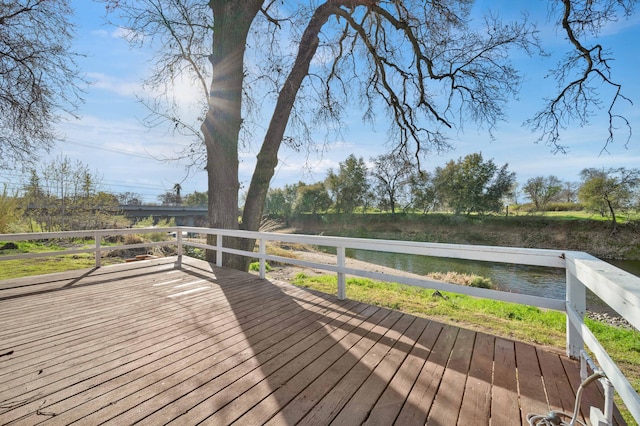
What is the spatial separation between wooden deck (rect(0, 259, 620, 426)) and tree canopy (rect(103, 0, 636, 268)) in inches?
115

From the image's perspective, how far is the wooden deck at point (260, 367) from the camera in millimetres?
1527

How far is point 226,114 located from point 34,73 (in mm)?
3907

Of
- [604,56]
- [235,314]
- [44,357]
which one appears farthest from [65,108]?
[604,56]

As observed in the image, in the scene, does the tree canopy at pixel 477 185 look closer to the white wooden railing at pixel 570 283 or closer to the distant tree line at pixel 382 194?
the distant tree line at pixel 382 194

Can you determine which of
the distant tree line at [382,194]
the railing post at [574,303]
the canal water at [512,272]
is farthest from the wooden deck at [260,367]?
the canal water at [512,272]

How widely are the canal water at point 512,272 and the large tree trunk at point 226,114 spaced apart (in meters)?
10.3

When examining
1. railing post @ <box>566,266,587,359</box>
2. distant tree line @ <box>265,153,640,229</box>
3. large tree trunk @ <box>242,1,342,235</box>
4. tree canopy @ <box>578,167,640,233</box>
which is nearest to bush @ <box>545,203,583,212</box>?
distant tree line @ <box>265,153,640,229</box>

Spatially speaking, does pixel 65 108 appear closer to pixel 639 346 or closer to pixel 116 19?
pixel 116 19

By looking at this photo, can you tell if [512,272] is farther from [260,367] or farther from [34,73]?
[34,73]

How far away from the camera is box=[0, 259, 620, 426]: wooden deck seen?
60.1 inches

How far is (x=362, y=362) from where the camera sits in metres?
2.05

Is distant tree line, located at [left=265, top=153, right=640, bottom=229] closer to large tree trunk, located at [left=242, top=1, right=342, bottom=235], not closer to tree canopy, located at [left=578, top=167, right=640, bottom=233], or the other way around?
tree canopy, located at [left=578, top=167, right=640, bottom=233]

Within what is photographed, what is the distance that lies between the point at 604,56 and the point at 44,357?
8.25 metres

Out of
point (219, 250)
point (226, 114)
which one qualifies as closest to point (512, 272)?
point (219, 250)
